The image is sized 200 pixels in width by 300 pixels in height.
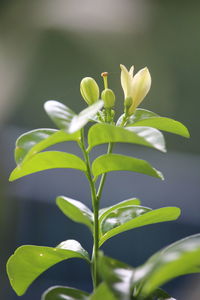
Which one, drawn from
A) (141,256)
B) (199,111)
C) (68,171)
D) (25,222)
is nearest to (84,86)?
(141,256)

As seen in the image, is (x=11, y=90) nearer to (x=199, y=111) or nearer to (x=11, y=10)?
(x=11, y=10)

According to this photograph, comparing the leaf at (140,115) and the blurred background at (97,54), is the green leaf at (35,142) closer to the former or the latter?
the leaf at (140,115)

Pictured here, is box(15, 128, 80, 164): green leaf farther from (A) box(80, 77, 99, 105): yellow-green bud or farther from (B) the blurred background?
(B) the blurred background

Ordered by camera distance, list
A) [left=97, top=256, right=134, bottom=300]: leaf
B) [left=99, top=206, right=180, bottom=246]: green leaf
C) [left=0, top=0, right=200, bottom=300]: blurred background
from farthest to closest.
A: 1. [left=0, top=0, right=200, bottom=300]: blurred background
2. [left=99, top=206, right=180, bottom=246]: green leaf
3. [left=97, top=256, right=134, bottom=300]: leaf

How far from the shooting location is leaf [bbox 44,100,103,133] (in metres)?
0.27

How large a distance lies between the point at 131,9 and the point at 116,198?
2100 millimetres

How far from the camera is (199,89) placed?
3.93 m

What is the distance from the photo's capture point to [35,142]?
31 cm

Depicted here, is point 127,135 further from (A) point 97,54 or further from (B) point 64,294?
(A) point 97,54

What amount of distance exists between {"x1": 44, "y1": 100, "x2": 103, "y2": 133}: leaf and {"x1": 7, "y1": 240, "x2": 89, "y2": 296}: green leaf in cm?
10

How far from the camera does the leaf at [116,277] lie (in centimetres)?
25

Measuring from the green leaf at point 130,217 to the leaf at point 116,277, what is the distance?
0.07 m

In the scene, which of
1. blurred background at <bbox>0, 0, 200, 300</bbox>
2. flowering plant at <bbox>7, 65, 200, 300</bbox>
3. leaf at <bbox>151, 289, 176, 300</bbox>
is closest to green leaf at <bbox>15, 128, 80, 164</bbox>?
flowering plant at <bbox>7, 65, 200, 300</bbox>

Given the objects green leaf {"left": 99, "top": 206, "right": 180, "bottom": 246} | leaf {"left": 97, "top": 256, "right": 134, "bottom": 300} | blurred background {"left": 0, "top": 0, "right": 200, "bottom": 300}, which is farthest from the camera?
blurred background {"left": 0, "top": 0, "right": 200, "bottom": 300}
